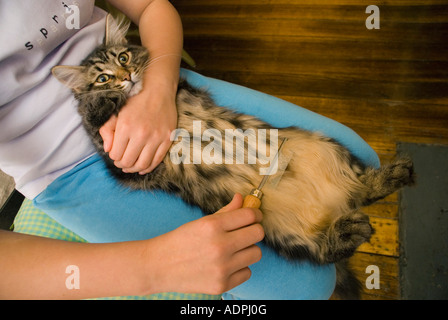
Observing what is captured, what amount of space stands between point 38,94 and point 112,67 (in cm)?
26

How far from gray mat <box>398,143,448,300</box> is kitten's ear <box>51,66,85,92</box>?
58.0 inches

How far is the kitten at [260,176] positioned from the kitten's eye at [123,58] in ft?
0.13

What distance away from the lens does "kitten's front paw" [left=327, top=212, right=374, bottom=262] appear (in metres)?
0.79

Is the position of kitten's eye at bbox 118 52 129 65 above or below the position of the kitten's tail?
above

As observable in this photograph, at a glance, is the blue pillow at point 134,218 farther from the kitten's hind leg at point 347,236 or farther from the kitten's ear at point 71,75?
the kitten's ear at point 71,75

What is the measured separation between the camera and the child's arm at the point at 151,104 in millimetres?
836

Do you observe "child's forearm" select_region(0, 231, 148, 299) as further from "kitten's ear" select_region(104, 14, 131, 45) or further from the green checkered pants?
"kitten's ear" select_region(104, 14, 131, 45)

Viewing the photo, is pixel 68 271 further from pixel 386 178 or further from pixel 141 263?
pixel 386 178

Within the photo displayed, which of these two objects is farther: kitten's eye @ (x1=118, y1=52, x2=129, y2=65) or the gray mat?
the gray mat

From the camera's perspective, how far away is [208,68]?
2.10 meters

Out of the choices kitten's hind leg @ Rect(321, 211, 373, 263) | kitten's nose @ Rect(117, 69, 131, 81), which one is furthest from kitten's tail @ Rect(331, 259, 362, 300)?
kitten's nose @ Rect(117, 69, 131, 81)

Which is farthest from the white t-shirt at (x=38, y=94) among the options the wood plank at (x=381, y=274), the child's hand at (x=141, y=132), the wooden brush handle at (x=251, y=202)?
the wood plank at (x=381, y=274)
